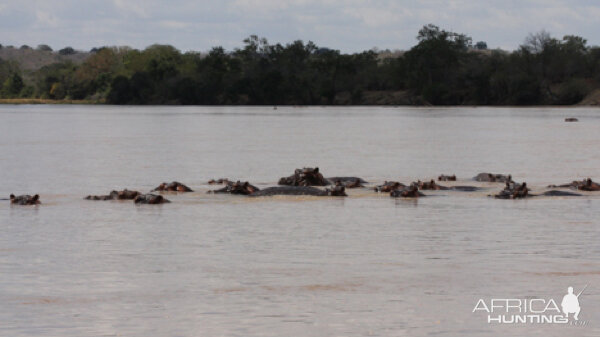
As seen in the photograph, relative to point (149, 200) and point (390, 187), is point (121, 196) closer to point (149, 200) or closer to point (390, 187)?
point (149, 200)

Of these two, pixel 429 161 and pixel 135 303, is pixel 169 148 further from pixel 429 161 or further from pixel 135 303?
pixel 135 303

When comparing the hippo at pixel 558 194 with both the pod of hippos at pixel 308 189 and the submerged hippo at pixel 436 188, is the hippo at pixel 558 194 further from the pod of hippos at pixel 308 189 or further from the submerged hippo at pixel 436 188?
the submerged hippo at pixel 436 188

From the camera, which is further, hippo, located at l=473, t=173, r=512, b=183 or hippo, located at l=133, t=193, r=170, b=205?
hippo, located at l=473, t=173, r=512, b=183

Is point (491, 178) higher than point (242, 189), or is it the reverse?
point (491, 178)

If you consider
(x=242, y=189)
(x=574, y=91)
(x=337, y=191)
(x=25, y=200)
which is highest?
(x=574, y=91)


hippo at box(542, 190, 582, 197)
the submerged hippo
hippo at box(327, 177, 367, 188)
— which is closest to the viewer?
hippo at box(542, 190, 582, 197)

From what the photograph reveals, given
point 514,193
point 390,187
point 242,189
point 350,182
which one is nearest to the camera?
point 514,193

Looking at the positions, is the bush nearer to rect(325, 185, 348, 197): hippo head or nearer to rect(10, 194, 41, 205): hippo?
rect(325, 185, 348, 197): hippo head

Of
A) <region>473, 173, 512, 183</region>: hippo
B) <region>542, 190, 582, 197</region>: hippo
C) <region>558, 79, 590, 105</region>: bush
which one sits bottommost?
<region>473, 173, 512, 183</region>: hippo

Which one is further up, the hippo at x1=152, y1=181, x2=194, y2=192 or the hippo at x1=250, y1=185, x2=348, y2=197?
the hippo at x1=250, y1=185, x2=348, y2=197

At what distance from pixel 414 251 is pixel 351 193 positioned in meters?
11.7

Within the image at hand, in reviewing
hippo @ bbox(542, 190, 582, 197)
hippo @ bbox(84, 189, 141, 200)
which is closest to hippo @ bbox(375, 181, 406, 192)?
hippo @ bbox(542, 190, 582, 197)

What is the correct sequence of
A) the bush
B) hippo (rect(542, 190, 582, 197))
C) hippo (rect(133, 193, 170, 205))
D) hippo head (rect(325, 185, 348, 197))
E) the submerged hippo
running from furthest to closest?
the bush, the submerged hippo, hippo (rect(542, 190, 582, 197)), hippo head (rect(325, 185, 348, 197)), hippo (rect(133, 193, 170, 205))

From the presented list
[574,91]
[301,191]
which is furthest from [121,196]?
[574,91]
